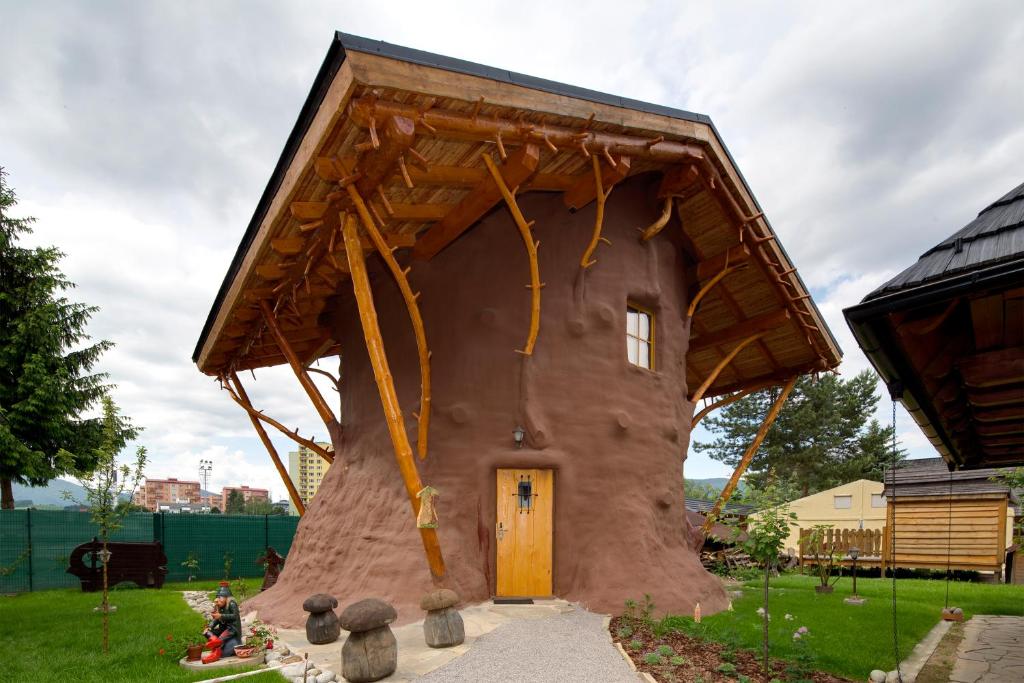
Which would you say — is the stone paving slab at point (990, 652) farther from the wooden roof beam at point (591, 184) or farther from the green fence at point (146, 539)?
the green fence at point (146, 539)

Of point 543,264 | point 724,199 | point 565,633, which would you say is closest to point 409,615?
point 565,633

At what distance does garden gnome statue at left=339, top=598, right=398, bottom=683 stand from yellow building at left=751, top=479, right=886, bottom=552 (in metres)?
19.9

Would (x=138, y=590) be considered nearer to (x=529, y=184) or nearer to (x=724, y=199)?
(x=529, y=184)

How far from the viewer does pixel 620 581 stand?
873 cm

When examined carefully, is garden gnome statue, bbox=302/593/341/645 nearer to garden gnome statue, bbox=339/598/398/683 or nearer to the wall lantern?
garden gnome statue, bbox=339/598/398/683

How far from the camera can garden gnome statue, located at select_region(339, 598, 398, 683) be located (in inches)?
232

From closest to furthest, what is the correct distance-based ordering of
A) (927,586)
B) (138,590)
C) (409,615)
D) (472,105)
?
(472,105)
(409,615)
(138,590)
(927,586)

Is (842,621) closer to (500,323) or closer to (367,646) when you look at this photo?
(500,323)

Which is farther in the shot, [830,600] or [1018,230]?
[830,600]

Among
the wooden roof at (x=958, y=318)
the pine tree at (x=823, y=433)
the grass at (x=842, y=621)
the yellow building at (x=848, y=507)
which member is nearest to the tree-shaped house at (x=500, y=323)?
the grass at (x=842, y=621)

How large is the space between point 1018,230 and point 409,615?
7.27m

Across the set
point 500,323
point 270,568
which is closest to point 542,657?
point 500,323

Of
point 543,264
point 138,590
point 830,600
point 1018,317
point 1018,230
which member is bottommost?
point 138,590

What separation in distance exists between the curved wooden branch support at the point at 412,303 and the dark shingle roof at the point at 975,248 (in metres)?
5.58
